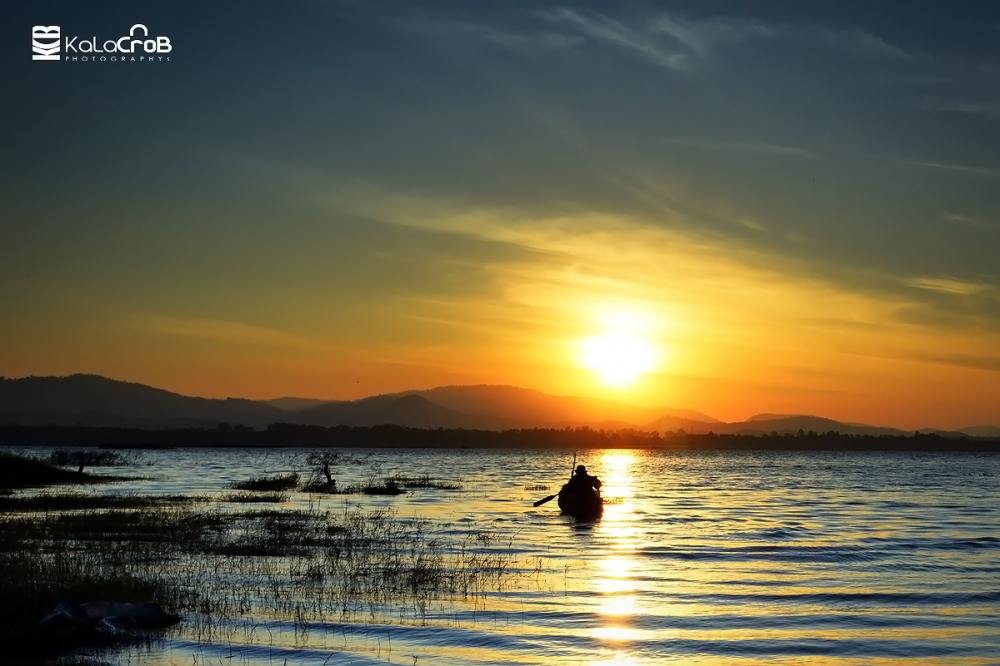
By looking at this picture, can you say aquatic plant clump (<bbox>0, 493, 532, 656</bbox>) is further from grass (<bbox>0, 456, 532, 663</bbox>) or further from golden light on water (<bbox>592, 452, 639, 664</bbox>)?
golden light on water (<bbox>592, 452, 639, 664</bbox>)

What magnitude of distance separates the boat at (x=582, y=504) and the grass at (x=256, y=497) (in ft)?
60.3

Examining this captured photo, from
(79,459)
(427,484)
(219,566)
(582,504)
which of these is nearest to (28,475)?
(79,459)

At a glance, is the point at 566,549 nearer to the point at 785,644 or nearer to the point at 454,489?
the point at 785,644

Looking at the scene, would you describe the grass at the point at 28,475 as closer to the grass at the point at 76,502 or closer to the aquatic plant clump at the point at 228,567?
the grass at the point at 76,502

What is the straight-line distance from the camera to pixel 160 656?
1834 cm

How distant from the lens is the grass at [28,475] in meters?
63.8

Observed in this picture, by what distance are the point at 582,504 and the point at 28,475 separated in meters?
39.2

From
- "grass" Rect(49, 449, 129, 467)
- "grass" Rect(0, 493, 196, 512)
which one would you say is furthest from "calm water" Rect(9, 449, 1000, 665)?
"grass" Rect(49, 449, 129, 467)

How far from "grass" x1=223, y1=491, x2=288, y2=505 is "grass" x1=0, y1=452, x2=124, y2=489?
13574mm

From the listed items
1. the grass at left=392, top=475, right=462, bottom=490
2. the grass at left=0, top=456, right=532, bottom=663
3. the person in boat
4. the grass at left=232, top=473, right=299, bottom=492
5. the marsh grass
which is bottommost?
the grass at left=392, top=475, right=462, bottom=490

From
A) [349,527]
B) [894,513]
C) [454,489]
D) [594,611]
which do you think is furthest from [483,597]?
[454,489]

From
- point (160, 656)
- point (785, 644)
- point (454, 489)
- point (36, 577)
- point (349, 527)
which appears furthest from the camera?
point (454, 489)

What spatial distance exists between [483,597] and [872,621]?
1016 centimetres

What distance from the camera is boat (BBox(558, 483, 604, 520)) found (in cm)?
5388
